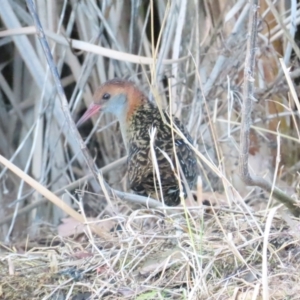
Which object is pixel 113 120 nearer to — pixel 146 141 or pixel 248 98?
pixel 146 141

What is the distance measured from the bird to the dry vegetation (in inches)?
3.6

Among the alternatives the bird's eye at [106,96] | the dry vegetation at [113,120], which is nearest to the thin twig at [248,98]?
the dry vegetation at [113,120]

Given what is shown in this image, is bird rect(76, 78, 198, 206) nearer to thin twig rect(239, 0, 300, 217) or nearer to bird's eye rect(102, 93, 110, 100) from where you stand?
bird's eye rect(102, 93, 110, 100)

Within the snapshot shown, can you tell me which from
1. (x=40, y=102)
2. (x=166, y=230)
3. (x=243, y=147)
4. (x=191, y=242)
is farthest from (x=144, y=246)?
(x=40, y=102)

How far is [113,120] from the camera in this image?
3.71 metres

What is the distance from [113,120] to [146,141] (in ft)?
2.48

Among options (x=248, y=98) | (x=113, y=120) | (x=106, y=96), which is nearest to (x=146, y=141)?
(x=106, y=96)

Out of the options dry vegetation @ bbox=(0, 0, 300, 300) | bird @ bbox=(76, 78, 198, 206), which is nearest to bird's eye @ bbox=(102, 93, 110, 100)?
bird @ bbox=(76, 78, 198, 206)

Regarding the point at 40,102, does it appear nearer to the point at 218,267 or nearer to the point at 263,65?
the point at 263,65

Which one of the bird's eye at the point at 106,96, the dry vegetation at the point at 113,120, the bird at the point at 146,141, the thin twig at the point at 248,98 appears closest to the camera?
the thin twig at the point at 248,98

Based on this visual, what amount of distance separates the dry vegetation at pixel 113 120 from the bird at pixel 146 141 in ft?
0.30

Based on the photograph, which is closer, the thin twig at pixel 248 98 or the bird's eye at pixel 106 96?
the thin twig at pixel 248 98

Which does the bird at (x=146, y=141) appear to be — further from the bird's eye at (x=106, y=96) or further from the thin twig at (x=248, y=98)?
the thin twig at (x=248, y=98)

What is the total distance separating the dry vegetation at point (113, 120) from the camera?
2396 millimetres
